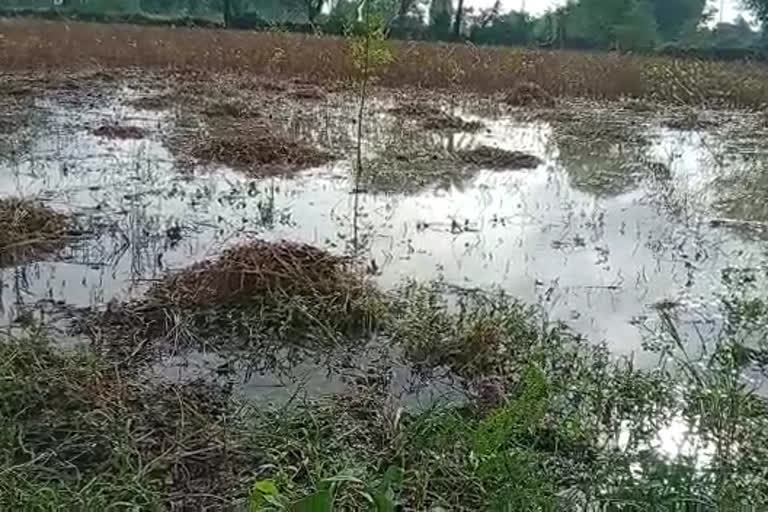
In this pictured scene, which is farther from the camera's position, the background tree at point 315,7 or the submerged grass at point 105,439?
the background tree at point 315,7

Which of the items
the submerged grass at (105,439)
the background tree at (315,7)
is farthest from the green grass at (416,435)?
the background tree at (315,7)

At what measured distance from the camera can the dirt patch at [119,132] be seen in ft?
26.1

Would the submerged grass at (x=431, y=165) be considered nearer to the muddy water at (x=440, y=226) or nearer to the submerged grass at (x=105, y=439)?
the muddy water at (x=440, y=226)

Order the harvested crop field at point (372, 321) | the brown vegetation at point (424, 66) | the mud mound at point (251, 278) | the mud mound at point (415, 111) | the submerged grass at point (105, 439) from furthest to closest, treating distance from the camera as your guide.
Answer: the brown vegetation at point (424, 66) → the mud mound at point (415, 111) → the mud mound at point (251, 278) → the harvested crop field at point (372, 321) → the submerged grass at point (105, 439)

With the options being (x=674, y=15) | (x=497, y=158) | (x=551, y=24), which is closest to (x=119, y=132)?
(x=497, y=158)

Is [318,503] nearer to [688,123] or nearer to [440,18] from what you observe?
[688,123]

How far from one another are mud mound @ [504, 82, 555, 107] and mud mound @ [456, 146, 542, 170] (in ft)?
14.5

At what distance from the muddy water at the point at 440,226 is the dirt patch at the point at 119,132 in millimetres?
225

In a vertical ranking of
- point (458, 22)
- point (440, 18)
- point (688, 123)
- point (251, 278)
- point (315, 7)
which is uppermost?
point (315, 7)

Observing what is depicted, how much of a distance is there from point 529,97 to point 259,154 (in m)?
6.62

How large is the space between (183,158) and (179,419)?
15.3 feet

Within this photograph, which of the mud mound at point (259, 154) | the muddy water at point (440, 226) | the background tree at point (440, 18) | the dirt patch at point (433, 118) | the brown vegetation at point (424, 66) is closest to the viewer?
the muddy water at point (440, 226)

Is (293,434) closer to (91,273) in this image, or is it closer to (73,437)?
(73,437)

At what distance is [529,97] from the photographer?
12484mm
